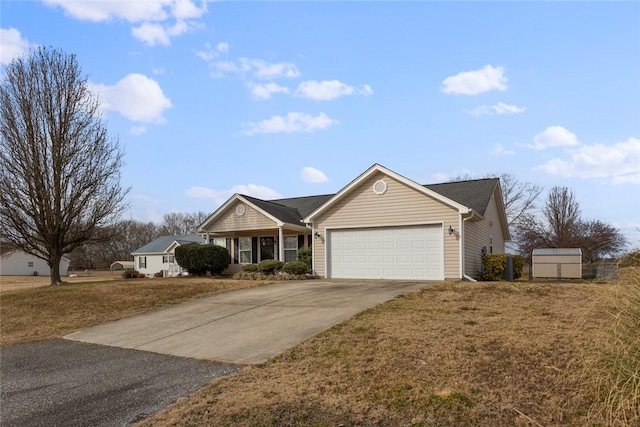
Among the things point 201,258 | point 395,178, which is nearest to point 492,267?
point 395,178

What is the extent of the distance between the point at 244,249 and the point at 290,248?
289 centimetres

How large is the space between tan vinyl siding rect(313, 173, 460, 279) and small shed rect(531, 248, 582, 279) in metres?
11.3

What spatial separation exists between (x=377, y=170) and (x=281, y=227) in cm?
560

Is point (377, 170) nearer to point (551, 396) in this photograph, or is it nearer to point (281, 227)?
point (281, 227)

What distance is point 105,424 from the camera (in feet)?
14.2

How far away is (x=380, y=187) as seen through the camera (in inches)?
685

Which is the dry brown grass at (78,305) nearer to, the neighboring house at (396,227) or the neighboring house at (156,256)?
the neighboring house at (396,227)

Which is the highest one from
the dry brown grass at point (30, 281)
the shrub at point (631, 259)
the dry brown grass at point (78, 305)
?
the shrub at point (631, 259)

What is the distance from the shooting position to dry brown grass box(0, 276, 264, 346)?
10133 millimetres

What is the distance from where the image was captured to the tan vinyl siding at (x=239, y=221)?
2142 cm

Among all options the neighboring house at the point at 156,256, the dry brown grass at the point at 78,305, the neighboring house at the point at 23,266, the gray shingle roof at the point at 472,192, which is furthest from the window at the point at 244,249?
the neighboring house at the point at 23,266

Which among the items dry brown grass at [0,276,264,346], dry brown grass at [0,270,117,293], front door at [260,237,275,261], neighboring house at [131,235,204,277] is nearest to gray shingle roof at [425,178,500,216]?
front door at [260,237,275,261]

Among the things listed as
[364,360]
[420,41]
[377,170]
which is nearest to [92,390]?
[364,360]

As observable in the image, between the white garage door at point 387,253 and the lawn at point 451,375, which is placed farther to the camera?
the white garage door at point 387,253
